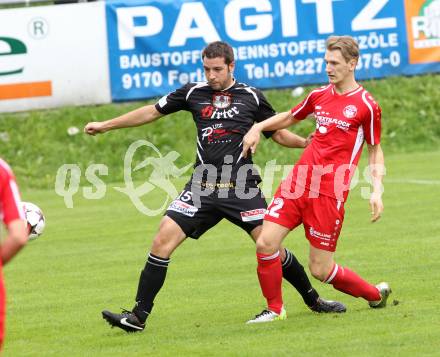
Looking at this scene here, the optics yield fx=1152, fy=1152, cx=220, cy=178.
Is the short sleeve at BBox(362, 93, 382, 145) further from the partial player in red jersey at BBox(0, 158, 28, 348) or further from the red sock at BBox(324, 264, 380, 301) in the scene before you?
the partial player in red jersey at BBox(0, 158, 28, 348)

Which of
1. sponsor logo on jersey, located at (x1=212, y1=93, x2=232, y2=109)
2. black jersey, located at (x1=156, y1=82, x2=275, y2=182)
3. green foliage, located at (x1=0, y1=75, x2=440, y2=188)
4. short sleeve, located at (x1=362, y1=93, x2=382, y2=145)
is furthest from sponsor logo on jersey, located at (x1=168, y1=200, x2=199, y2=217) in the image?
green foliage, located at (x1=0, y1=75, x2=440, y2=188)

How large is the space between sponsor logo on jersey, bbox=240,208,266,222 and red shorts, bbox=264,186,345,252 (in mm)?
247

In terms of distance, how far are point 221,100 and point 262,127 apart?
493mm

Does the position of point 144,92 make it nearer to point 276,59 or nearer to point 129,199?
point 276,59

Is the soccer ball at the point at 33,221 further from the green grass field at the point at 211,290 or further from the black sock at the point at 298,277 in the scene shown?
the black sock at the point at 298,277

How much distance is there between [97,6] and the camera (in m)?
20.5

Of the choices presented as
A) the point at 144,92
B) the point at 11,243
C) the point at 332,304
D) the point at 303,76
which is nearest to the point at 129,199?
the point at 144,92

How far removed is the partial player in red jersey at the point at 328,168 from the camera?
846cm

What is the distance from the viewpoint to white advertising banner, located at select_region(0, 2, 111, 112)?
20.1 metres

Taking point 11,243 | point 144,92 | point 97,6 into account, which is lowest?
point 11,243

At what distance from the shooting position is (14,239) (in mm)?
5363

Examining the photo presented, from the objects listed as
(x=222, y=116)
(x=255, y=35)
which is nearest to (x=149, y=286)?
(x=222, y=116)

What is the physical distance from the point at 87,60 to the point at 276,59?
3.51 m

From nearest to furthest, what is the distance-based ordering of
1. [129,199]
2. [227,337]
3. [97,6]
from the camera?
[227,337] < [129,199] < [97,6]
